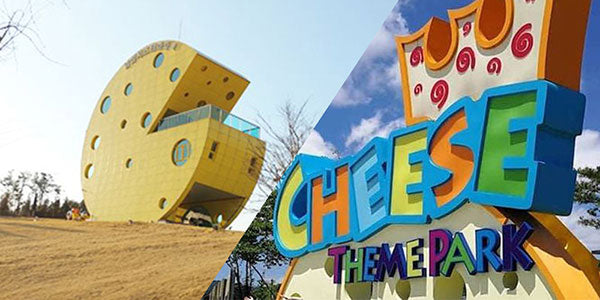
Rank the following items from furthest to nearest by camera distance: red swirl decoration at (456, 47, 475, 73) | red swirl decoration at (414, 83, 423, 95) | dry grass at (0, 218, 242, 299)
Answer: dry grass at (0, 218, 242, 299) → red swirl decoration at (414, 83, 423, 95) → red swirl decoration at (456, 47, 475, 73)

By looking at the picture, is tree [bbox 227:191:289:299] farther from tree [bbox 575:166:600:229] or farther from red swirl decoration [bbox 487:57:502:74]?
tree [bbox 575:166:600:229]

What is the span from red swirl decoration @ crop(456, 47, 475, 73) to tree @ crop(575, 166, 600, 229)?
112cm

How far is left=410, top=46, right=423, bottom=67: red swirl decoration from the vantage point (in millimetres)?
5301

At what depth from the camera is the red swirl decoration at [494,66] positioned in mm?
4385

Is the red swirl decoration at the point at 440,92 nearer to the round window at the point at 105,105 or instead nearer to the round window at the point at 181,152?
the round window at the point at 181,152

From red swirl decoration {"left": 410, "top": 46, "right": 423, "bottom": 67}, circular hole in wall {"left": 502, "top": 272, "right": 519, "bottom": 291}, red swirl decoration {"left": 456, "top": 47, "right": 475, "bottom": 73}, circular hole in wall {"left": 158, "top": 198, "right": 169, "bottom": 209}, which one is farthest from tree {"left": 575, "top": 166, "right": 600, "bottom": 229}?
circular hole in wall {"left": 158, "top": 198, "right": 169, "bottom": 209}

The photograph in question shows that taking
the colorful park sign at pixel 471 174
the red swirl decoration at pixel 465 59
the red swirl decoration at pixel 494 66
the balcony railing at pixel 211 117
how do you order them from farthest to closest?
the balcony railing at pixel 211 117, the red swirl decoration at pixel 465 59, the red swirl decoration at pixel 494 66, the colorful park sign at pixel 471 174

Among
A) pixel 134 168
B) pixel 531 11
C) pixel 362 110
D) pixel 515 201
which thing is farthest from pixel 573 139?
pixel 134 168

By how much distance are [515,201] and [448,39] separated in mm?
1727

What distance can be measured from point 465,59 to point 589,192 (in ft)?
4.39

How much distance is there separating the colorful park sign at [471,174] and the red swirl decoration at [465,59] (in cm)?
1

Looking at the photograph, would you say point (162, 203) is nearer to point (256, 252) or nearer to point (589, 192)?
point (256, 252)

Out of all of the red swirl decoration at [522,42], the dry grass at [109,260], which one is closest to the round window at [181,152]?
the dry grass at [109,260]

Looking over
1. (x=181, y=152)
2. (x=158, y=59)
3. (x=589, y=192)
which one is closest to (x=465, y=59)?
(x=589, y=192)
